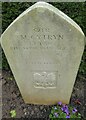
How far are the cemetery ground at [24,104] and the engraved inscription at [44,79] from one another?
0.39m

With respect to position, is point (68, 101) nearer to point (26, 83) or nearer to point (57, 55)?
point (26, 83)

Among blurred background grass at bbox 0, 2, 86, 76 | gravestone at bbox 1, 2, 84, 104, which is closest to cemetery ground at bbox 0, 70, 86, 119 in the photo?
gravestone at bbox 1, 2, 84, 104

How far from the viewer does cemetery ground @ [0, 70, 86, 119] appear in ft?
8.23

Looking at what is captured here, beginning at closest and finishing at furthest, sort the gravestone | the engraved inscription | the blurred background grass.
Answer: the gravestone < the engraved inscription < the blurred background grass

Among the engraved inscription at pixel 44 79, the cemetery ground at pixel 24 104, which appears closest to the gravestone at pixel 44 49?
the engraved inscription at pixel 44 79

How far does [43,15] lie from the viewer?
1.56 metres

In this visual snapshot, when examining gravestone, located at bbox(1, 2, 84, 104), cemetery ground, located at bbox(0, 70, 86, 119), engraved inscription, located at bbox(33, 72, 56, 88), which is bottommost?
cemetery ground, located at bbox(0, 70, 86, 119)

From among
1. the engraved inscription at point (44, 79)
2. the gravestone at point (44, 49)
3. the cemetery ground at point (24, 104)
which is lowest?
the cemetery ground at point (24, 104)

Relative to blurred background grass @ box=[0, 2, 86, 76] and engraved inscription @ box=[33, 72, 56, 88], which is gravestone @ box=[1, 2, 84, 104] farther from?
blurred background grass @ box=[0, 2, 86, 76]

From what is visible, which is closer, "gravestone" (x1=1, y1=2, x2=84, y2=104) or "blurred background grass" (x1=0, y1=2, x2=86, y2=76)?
"gravestone" (x1=1, y1=2, x2=84, y2=104)

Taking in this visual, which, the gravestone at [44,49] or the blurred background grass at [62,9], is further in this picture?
the blurred background grass at [62,9]

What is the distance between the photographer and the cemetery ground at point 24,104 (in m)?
2.51

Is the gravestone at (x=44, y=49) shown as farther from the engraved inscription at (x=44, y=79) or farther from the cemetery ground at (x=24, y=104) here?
the cemetery ground at (x=24, y=104)

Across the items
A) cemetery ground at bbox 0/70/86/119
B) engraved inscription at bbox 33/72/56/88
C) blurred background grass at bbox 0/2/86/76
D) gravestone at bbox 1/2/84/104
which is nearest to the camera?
gravestone at bbox 1/2/84/104
